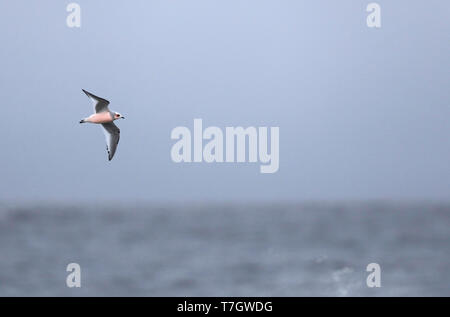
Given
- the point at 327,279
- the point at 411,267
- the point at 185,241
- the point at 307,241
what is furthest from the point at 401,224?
the point at 327,279

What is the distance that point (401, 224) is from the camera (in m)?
33.1

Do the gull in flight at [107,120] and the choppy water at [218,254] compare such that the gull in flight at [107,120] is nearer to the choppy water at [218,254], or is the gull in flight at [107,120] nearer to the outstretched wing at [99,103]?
the outstretched wing at [99,103]

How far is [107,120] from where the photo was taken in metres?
9.77

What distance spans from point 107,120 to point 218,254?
13317mm

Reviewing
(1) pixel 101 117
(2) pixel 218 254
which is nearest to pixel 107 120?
(1) pixel 101 117

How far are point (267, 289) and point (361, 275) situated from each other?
A: 2719mm

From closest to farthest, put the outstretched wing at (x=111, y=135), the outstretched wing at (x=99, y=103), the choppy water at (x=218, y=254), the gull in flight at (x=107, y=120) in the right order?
the outstretched wing at (x=99, y=103) < the gull in flight at (x=107, y=120) < the outstretched wing at (x=111, y=135) < the choppy water at (x=218, y=254)

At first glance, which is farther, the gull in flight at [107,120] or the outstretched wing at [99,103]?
the gull in flight at [107,120]

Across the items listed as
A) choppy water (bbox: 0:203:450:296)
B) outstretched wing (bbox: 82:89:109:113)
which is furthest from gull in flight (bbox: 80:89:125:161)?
choppy water (bbox: 0:203:450:296)

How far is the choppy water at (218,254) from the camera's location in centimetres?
1736

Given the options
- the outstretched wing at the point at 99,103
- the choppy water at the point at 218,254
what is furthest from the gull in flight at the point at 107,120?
the choppy water at the point at 218,254

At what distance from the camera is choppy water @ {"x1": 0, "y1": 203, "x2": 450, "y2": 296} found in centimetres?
1736

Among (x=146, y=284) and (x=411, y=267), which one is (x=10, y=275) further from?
(x=411, y=267)

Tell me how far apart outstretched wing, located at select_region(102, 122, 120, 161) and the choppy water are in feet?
22.8
